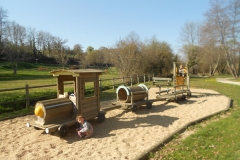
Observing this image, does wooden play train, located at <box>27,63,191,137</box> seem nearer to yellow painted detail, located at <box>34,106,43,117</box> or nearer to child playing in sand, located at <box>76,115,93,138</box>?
yellow painted detail, located at <box>34,106,43,117</box>

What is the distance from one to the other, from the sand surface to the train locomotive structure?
1.32 ft

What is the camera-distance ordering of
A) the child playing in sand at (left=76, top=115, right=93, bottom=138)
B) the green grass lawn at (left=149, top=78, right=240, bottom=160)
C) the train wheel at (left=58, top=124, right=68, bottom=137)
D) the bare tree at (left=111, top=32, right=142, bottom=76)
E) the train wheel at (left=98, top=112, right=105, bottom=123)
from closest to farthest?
the green grass lawn at (left=149, top=78, right=240, bottom=160), the train wheel at (left=58, top=124, right=68, bottom=137), the child playing in sand at (left=76, top=115, right=93, bottom=138), the train wheel at (left=98, top=112, right=105, bottom=123), the bare tree at (left=111, top=32, right=142, bottom=76)

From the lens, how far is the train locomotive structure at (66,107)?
18.7 ft

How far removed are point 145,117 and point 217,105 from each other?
4769 mm

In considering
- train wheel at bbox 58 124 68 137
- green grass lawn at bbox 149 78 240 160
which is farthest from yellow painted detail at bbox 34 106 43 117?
green grass lawn at bbox 149 78 240 160

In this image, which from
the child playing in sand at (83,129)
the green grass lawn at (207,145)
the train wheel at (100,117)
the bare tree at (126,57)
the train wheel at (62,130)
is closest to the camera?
the green grass lawn at (207,145)

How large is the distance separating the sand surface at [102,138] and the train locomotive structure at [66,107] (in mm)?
401

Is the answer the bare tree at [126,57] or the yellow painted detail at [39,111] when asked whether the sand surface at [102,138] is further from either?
the bare tree at [126,57]

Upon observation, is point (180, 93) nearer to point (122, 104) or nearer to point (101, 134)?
point (122, 104)

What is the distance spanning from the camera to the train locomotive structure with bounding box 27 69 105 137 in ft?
18.7

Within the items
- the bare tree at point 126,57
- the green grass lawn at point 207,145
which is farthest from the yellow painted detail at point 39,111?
the bare tree at point 126,57

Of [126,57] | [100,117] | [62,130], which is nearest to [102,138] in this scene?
[62,130]

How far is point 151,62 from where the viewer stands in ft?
95.2

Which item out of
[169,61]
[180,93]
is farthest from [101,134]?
[169,61]
